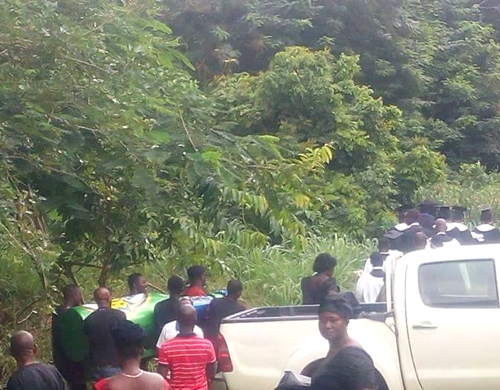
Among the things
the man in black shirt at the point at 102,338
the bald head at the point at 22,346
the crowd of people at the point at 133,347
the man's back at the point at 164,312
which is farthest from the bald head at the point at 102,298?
A: the bald head at the point at 22,346

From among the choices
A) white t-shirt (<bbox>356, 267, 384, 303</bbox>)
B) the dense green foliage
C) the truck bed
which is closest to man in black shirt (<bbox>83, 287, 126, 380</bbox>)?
the dense green foliage

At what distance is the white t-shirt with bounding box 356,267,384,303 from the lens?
396 inches

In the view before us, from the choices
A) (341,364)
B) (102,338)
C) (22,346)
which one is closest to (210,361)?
(102,338)

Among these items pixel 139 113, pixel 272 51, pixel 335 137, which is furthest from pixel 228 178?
pixel 272 51

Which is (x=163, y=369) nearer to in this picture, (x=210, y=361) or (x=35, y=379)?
(x=210, y=361)

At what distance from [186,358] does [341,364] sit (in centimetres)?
214

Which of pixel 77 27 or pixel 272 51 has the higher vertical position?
pixel 77 27

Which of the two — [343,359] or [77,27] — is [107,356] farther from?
[343,359]

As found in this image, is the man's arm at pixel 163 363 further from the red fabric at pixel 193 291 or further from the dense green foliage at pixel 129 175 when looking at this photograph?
the red fabric at pixel 193 291

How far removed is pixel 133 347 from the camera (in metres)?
5.32

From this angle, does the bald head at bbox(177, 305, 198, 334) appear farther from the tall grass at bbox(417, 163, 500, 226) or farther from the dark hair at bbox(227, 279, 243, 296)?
the tall grass at bbox(417, 163, 500, 226)

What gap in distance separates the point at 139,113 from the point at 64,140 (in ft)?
2.21

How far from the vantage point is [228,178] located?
8.09 meters

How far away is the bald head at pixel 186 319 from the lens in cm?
688
